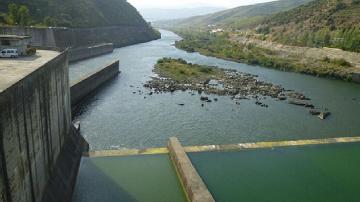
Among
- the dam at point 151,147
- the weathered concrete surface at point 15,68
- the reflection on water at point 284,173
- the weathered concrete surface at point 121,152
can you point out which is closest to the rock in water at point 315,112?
the dam at point 151,147

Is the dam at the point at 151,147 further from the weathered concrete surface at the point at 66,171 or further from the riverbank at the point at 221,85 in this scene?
the riverbank at the point at 221,85

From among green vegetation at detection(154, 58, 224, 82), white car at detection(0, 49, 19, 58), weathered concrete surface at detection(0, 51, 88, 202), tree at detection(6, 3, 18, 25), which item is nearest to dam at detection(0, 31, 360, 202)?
weathered concrete surface at detection(0, 51, 88, 202)

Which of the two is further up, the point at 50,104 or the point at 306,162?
the point at 50,104

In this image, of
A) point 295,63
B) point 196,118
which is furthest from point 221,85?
point 295,63

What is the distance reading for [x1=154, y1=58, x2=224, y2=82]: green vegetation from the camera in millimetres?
53819

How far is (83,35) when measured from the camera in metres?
79.4

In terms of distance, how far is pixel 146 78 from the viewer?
174 ft

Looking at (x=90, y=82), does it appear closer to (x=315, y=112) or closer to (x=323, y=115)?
(x=315, y=112)

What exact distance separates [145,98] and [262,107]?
1311 centimetres

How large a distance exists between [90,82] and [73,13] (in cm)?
4990

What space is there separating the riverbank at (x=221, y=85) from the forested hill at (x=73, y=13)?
2662cm

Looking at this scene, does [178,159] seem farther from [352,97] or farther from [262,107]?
[352,97]

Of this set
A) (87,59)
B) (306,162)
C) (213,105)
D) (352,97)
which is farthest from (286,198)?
(87,59)

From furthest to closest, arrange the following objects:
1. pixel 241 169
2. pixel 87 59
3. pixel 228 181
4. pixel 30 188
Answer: pixel 87 59
pixel 241 169
pixel 228 181
pixel 30 188
